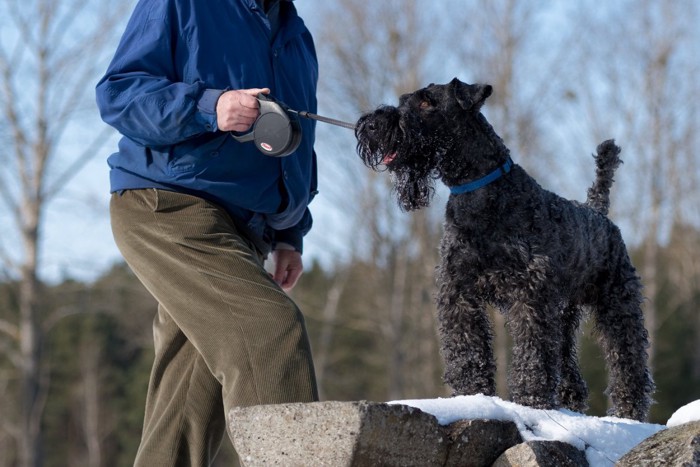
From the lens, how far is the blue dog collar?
3.79 metres

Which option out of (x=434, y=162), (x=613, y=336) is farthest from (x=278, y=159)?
(x=613, y=336)

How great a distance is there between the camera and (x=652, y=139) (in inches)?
883

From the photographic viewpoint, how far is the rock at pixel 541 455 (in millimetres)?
3197

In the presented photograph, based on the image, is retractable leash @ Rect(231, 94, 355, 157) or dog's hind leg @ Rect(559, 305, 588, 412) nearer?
retractable leash @ Rect(231, 94, 355, 157)

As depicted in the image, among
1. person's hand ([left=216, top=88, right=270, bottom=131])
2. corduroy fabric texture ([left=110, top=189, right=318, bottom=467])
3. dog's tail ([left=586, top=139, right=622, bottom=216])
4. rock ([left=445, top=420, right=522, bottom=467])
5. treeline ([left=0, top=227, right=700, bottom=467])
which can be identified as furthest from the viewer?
treeline ([left=0, top=227, right=700, bottom=467])

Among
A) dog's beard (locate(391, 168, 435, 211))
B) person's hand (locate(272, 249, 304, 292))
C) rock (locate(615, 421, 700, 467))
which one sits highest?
dog's beard (locate(391, 168, 435, 211))

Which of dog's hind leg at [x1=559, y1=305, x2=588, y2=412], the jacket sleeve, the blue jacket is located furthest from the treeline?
the jacket sleeve

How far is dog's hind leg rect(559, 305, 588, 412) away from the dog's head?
974mm

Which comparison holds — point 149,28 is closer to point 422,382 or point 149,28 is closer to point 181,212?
point 181,212

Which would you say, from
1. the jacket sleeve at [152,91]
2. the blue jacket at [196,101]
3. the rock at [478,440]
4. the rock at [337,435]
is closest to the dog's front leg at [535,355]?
the rock at [478,440]

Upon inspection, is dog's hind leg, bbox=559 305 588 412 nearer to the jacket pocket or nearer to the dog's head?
the dog's head

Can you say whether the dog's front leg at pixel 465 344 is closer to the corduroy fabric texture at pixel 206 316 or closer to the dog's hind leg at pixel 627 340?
the corduroy fabric texture at pixel 206 316

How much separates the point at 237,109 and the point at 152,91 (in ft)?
1.20

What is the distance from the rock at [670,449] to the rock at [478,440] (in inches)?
15.6
